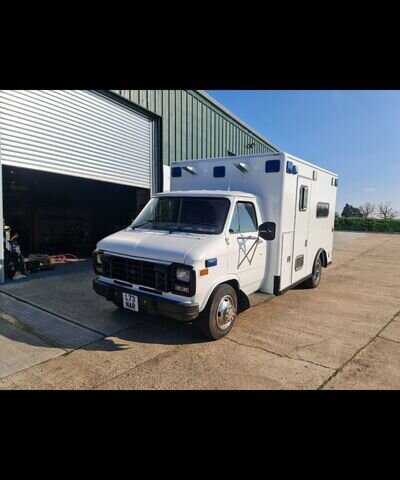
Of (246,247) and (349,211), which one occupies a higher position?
(349,211)

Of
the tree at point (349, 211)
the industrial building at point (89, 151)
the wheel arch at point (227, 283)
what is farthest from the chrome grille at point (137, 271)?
the tree at point (349, 211)

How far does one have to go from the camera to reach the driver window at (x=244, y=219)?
14.9 feet

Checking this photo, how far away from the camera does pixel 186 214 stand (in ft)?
15.7

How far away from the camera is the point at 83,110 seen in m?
9.04

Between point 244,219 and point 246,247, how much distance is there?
440mm

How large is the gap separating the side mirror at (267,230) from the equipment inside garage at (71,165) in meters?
5.84

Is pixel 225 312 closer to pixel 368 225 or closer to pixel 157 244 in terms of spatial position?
pixel 157 244

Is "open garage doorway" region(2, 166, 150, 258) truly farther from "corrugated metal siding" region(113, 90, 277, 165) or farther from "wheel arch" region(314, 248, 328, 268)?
"wheel arch" region(314, 248, 328, 268)

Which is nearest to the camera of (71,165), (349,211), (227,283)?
(227,283)

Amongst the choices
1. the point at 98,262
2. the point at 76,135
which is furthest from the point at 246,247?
the point at 76,135

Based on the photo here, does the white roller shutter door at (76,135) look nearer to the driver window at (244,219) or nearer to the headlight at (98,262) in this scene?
the headlight at (98,262)

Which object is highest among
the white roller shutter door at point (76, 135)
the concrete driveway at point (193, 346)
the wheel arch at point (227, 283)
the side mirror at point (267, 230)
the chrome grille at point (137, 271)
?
the white roller shutter door at point (76, 135)

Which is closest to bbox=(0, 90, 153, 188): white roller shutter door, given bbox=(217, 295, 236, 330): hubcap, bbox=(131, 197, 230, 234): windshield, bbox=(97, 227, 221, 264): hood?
bbox=(131, 197, 230, 234): windshield
